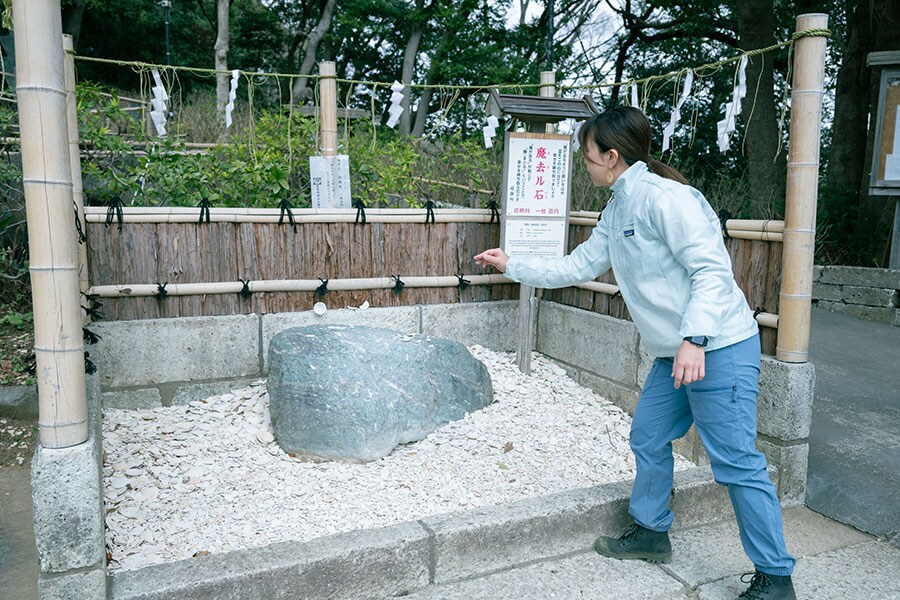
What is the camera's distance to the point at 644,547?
3.12m

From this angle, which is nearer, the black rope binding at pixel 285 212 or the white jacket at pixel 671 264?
the white jacket at pixel 671 264

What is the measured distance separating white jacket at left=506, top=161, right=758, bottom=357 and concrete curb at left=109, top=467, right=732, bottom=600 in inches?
38.0

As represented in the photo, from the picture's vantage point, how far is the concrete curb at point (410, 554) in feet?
8.57

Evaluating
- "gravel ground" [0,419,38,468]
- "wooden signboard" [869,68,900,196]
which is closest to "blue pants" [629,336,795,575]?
"gravel ground" [0,419,38,468]

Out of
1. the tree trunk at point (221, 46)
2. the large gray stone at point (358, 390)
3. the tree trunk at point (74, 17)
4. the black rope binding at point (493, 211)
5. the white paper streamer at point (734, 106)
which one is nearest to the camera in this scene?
the large gray stone at point (358, 390)

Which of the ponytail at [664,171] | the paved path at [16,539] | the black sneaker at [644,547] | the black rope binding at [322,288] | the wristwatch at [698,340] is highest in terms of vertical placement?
the ponytail at [664,171]

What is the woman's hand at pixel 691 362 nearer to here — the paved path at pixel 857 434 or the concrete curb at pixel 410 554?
the concrete curb at pixel 410 554

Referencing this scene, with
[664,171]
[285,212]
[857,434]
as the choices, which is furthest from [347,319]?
[857,434]

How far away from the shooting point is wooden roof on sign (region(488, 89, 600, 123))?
470 cm

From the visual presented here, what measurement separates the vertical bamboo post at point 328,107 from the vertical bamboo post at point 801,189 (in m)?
3.19

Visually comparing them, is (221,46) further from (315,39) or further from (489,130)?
(489,130)

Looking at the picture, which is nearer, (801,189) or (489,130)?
(801,189)

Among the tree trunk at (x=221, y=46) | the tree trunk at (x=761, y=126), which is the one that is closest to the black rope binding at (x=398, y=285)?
the tree trunk at (x=761, y=126)

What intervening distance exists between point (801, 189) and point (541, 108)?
188 centimetres
